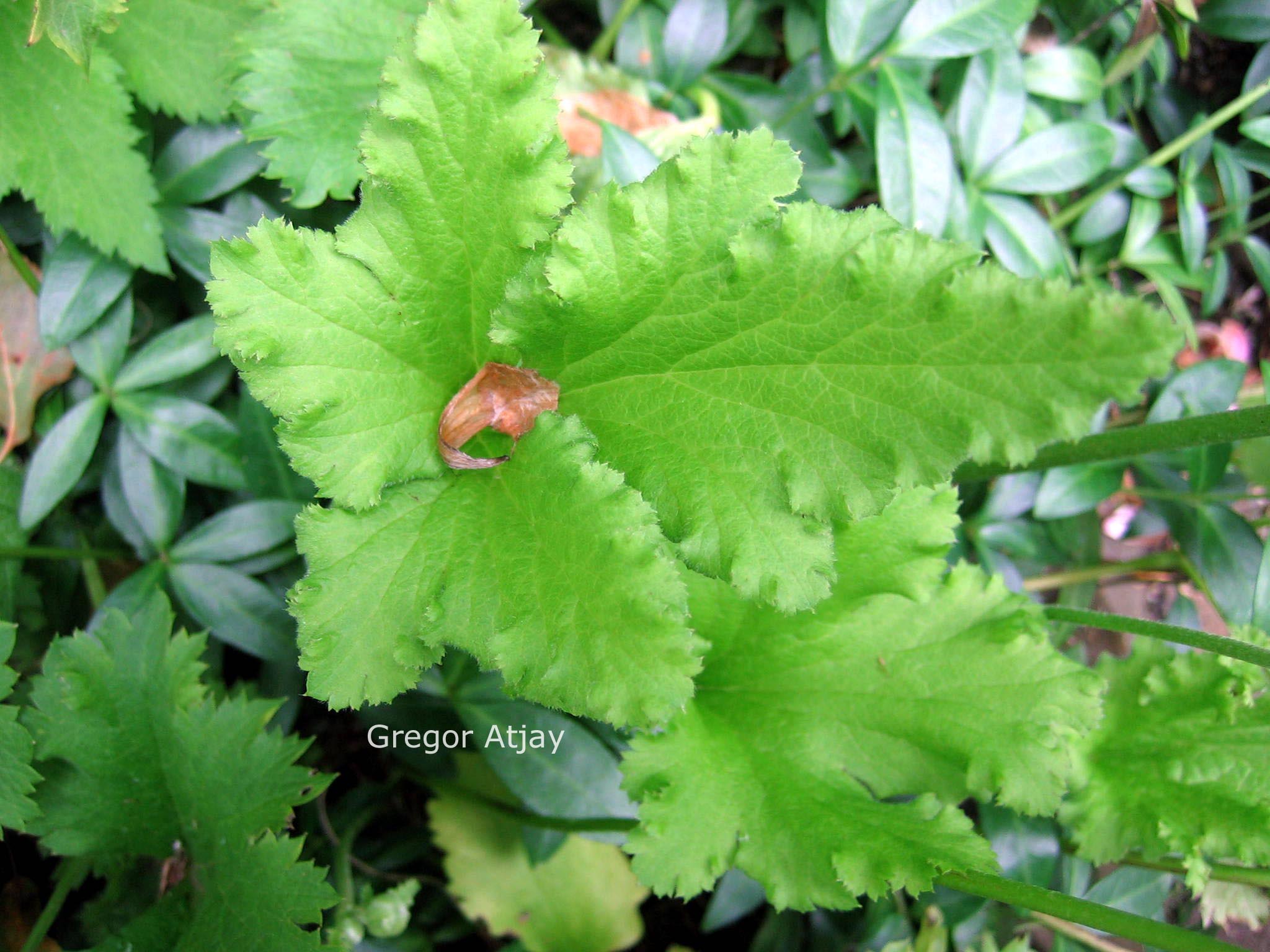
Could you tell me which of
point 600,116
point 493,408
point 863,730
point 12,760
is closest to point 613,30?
point 600,116

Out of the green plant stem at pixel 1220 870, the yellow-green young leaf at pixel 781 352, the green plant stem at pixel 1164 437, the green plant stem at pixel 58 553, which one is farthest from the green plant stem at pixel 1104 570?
the green plant stem at pixel 58 553

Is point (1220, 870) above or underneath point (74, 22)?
underneath

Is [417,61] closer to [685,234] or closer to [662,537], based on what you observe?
[685,234]

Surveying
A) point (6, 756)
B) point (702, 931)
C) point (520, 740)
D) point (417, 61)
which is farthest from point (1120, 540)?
point (6, 756)

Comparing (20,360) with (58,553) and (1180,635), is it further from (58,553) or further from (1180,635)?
(1180,635)

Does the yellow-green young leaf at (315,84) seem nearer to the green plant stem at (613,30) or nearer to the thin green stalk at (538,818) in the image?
the green plant stem at (613,30)

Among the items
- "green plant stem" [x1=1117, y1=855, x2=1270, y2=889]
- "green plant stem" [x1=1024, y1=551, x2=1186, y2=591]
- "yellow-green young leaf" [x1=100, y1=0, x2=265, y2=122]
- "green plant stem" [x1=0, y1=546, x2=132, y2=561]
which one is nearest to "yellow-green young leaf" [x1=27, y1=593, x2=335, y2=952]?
"green plant stem" [x1=0, y1=546, x2=132, y2=561]
